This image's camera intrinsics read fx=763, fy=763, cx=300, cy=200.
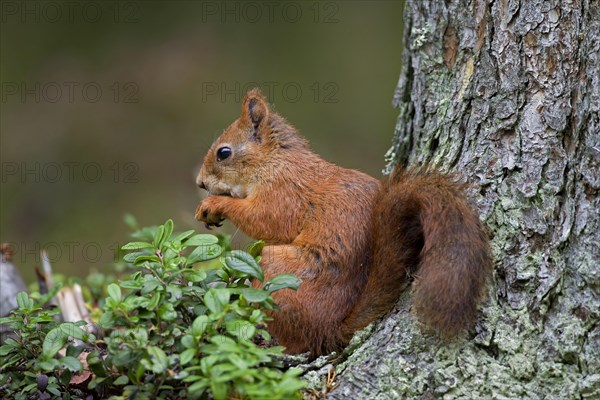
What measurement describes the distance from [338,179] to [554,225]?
0.67 metres

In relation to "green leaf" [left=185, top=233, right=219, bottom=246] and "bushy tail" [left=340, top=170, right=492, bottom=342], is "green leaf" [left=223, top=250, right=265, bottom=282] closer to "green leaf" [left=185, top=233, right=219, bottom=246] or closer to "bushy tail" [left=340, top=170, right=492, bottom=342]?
"green leaf" [left=185, top=233, right=219, bottom=246]

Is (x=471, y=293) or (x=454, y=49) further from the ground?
(x=454, y=49)

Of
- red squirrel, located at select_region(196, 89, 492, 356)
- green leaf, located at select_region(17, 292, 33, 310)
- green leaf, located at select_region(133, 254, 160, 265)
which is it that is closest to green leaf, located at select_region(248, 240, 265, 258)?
red squirrel, located at select_region(196, 89, 492, 356)

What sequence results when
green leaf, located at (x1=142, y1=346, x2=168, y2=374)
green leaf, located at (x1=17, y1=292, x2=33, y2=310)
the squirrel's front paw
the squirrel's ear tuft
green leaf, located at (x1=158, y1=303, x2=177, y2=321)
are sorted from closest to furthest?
green leaf, located at (x1=142, y1=346, x2=168, y2=374) → green leaf, located at (x1=158, y1=303, x2=177, y2=321) → green leaf, located at (x1=17, y1=292, x2=33, y2=310) → the squirrel's front paw → the squirrel's ear tuft

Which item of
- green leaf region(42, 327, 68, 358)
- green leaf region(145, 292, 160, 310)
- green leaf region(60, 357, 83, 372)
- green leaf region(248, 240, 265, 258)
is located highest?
green leaf region(248, 240, 265, 258)

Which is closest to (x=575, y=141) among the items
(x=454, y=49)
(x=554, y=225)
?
(x=554, y=225)

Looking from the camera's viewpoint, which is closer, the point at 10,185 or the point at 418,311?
the point at 418,311

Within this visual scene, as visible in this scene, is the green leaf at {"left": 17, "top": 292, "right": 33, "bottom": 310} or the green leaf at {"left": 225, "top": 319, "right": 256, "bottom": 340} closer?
the green leaf at {"left": 225, "top": 319, "right": 256, "bottom": 340}

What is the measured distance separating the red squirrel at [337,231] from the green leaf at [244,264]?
268 millimetres

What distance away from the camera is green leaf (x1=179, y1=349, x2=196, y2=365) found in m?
1.56

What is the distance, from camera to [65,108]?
5.59m

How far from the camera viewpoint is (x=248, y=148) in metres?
2.60

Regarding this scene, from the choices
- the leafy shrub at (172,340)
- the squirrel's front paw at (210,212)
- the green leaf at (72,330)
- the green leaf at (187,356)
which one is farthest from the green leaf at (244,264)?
the squirrel's front paw at (210,212)

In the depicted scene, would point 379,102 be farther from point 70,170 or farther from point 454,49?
point 454,49
